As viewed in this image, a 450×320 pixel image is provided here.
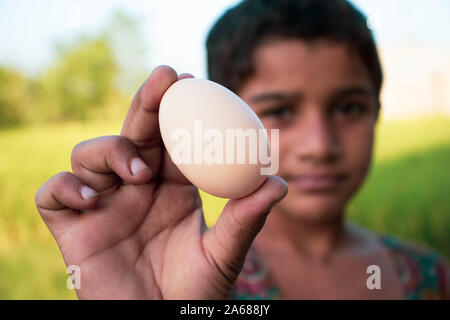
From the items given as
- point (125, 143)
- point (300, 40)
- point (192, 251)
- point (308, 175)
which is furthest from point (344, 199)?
point (125, 143)

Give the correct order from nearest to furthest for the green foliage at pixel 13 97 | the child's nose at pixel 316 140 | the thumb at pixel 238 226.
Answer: the thumb at pixel 238 226 → the child's nose at pixel 316 140 → the green foliage at pixel 13 97

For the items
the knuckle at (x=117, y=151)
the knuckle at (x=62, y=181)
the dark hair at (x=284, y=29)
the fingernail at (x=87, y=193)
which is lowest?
the fingernail at (x=87, y=193)

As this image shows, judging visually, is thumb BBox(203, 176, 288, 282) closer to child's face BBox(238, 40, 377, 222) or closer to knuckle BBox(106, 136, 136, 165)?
knuckle BBox(106, 136, 136, 165)

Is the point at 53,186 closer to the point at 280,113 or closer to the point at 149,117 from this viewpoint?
the point at 149,117

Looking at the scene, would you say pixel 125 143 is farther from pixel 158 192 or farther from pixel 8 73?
pixel 8 73

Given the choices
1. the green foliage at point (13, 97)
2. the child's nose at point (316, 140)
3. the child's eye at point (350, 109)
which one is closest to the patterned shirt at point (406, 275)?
the child's nose at point (316, 140)

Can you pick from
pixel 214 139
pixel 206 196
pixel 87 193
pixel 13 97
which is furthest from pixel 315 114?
pixel 13 97

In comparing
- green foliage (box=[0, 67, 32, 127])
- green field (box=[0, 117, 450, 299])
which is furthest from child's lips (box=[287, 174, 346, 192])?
green foliage (box=[0, 67, 32, 127])

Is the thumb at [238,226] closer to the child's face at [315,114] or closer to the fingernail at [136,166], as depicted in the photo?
the fingernail at [136,166]
